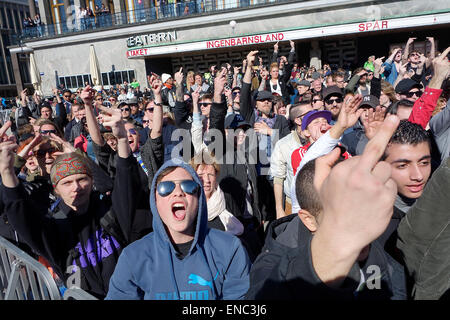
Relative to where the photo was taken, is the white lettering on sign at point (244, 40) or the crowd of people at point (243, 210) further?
the white lettering on sign at point (244, 40)

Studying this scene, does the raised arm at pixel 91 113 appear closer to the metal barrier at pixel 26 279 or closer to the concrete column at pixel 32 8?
the metal barrier at pixel 26 279

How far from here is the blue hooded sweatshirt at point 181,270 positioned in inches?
72.8

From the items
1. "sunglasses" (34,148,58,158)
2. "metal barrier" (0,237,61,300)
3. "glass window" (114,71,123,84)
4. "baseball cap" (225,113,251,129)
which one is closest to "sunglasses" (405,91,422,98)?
"baseball cap" (225,113,251,129)

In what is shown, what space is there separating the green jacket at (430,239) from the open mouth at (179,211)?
1172 millimetres

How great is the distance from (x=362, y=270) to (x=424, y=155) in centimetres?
140

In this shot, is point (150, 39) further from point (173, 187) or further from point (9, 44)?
point (9, 44)

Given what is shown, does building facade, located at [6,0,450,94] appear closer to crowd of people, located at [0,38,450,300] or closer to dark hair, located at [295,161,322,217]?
crowd of people, located at [0,38,450,300]

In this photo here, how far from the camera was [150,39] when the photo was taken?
22.6 m

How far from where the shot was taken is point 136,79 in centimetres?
2412

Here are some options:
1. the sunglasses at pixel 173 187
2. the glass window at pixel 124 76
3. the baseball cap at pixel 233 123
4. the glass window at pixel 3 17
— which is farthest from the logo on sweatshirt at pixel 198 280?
the glass window at pixel 3 17

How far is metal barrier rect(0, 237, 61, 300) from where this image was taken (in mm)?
1961
